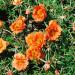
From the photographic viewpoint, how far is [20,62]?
2812mm

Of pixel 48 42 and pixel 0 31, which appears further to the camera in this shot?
pixel 0 31

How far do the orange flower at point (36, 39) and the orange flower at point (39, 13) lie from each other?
0.44 ft

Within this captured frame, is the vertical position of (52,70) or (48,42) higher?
(48,42)

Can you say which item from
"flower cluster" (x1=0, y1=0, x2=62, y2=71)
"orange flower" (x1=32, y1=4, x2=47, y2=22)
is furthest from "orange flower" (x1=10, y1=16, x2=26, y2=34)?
"orange flower" (x1=32, y1=4, x2=47, y2=22)

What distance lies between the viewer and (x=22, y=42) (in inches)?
117

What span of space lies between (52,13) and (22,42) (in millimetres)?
348

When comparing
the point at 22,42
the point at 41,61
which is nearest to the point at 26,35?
the point at 22,42

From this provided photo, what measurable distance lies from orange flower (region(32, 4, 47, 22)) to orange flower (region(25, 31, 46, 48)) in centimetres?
13

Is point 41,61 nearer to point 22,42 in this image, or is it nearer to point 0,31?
point 22,42

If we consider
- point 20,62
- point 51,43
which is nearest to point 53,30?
point 51,43

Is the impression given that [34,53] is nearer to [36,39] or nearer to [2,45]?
[36,39]

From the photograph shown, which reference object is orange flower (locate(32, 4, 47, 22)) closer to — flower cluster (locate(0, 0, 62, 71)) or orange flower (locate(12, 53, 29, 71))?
flower cluster (locate(0, 0, 62, 71))

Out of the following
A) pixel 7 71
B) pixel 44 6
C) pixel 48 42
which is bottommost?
pixel 7 71

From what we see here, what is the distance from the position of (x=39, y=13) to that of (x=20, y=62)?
1.30ft
